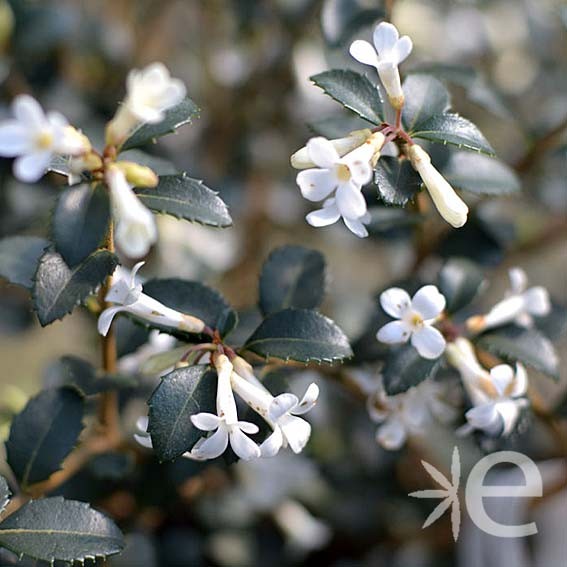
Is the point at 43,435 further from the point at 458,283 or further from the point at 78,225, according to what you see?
the point at 458,283

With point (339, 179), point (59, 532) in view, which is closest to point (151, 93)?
point (339, 179)

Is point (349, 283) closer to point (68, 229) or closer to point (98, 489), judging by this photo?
point (98, 489)

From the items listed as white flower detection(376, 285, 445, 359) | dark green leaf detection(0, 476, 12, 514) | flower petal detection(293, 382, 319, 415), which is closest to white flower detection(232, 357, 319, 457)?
flower petal detection(293, 382, 319, 415)

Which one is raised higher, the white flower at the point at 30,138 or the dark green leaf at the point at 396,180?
the white flower at the point at 30,138

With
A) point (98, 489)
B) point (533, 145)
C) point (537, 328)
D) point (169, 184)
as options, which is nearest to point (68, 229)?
point (169, 184)

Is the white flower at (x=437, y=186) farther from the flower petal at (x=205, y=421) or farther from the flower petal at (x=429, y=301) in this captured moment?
the flower petal at (x=205, y=421)

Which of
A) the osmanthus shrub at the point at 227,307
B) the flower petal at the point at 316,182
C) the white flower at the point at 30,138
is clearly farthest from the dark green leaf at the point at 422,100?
the white flower at the point at 30,138
